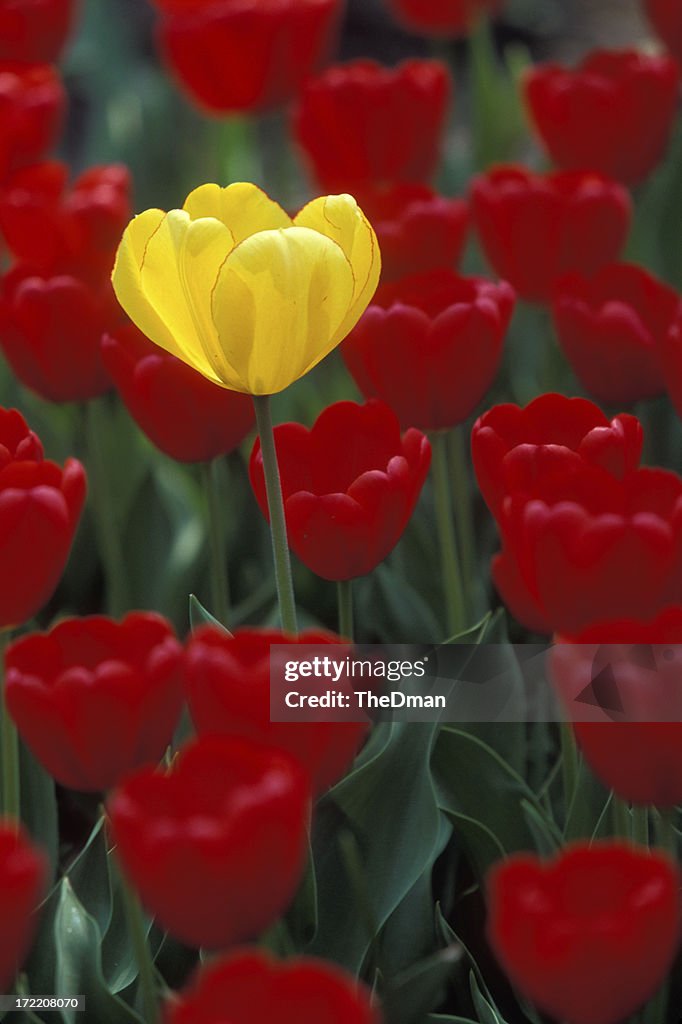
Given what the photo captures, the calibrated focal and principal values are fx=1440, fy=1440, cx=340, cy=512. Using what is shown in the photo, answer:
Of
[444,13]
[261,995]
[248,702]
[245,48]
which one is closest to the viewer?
[261,995]

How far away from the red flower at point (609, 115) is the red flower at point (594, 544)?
86 cm

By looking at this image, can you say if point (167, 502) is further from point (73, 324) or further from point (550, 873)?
point (550, 873)

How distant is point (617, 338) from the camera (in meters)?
1.10

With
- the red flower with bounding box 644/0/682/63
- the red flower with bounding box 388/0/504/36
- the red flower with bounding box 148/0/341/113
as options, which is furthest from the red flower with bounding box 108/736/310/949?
the red flower with bounding box 388/0/504/36

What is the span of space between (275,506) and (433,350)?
Answer: 0.83 ft

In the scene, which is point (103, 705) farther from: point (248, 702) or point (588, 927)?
point (588, 927)

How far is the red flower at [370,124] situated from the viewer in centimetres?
158

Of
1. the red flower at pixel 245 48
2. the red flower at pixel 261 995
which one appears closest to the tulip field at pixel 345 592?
the red flower at pixel 261 995

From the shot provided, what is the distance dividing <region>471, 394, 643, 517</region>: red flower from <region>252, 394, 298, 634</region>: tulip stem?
12cm

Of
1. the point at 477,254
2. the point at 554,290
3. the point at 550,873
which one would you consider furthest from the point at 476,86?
the point at 550,873

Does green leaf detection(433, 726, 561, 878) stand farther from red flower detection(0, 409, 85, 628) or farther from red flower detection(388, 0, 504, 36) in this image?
red flower detection(388, 0, 504, 36)

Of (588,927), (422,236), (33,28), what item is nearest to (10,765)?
(588,927)

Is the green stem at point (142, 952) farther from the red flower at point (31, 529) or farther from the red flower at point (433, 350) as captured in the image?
the red flower at point (433, 350)

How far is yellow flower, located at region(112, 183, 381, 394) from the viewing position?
0.76 meters
